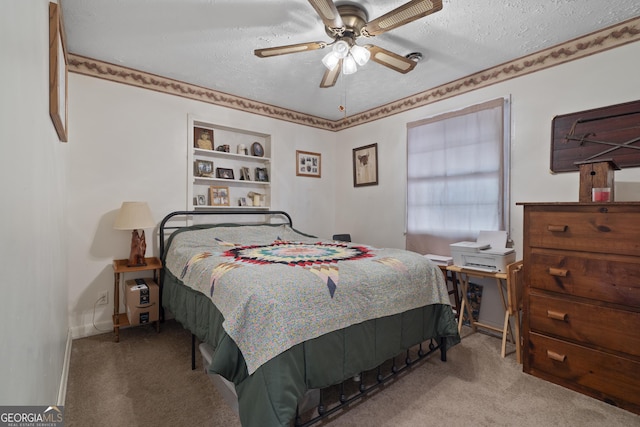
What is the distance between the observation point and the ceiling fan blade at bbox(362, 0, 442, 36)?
1563 mm

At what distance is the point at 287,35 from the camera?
7.66ft

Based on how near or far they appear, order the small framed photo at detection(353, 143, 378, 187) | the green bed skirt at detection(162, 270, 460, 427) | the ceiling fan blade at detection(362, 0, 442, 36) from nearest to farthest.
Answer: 1. the green bed skirt at detection(162, 270, 460, 427)
2. the ceiling fan blade at detection(362, 0, 442, 36)
3. the small framed photo at detection(353, 143, 378, 187)

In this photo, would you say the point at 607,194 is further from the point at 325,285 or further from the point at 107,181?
the point at 107,181

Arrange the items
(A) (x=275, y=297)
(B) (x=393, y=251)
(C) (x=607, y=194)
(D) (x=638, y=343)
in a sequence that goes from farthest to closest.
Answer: (B) (x=393, y=251) < (C) (x=607, y=194) < (D) (x=638, y=343) < (A) (x=275, y=297)

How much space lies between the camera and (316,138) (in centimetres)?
445

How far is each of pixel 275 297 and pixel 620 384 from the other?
2080mm

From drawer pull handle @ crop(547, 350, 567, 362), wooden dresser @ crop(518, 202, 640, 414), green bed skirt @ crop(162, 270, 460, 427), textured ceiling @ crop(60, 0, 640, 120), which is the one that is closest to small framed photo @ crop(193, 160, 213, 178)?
textured ceiling @ crop(60, 0, 640, 120)

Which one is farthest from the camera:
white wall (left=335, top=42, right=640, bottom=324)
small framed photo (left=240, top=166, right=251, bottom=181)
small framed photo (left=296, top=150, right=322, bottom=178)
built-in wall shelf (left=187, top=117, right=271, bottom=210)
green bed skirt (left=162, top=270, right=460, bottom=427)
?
small framed photo (left=296, top=150, right=322, bottom=178)

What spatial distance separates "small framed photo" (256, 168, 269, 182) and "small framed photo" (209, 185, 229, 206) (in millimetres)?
448

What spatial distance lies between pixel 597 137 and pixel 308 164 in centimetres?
307

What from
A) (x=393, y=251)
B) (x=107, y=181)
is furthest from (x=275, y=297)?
(x=107, y=181)

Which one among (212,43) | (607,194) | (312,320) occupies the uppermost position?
(212,43)

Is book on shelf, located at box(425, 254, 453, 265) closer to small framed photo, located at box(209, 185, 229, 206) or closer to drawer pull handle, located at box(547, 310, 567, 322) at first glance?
drawer pull handle, located at box(547, 310, 567, 322)

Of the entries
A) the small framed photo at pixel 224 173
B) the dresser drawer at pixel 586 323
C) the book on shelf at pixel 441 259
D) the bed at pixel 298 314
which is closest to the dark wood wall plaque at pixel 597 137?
the dresser drawer at pixel 586 323
